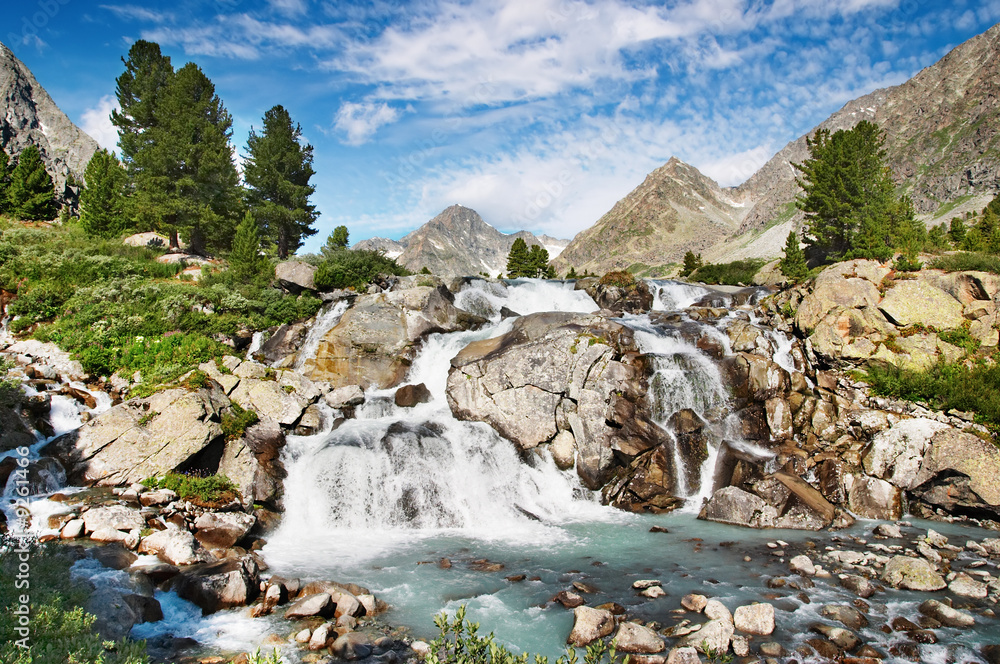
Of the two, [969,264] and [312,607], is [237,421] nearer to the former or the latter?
[312,607]

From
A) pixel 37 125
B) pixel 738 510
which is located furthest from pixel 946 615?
pixel 37 125

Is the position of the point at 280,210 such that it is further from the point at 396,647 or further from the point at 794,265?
the point at 794,265

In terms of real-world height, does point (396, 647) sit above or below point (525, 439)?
below

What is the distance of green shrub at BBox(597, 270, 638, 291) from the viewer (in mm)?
37250

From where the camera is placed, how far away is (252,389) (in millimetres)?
20531

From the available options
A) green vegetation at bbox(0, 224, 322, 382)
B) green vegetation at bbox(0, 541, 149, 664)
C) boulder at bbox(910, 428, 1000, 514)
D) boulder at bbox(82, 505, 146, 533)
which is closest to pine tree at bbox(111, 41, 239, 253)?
green vegetation at bbox(0, 224, 322, 382)

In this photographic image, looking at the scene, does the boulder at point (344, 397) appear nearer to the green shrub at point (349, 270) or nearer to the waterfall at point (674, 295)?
the green shrub at point (349, 270)

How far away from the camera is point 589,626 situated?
32.8 ft

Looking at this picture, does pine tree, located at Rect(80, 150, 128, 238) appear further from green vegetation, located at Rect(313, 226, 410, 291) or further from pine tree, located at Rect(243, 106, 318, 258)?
green vegetation, located at Rect(313, 226, 410, 291)

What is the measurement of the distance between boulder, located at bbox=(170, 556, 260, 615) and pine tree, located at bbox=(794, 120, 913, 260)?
43.5 meters

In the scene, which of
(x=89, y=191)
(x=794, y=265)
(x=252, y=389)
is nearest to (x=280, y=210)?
(x=89, y=191)

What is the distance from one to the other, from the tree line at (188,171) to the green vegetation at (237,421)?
21.9 m

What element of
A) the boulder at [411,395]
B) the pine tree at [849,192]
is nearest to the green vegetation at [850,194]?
the pine tree at [849,192]

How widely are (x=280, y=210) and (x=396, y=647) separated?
127 ft
